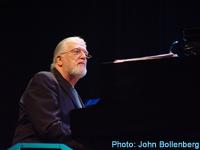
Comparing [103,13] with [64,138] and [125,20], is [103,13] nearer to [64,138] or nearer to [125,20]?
[125,20]

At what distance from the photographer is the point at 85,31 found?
4262 millimetres

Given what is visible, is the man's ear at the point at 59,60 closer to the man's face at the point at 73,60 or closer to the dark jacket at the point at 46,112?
the man's face at the point at 73,60

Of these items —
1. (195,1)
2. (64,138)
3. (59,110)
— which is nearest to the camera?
(64,138)

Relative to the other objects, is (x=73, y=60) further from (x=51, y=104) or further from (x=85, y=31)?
(x=85, y=31)

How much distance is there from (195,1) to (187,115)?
3338mm

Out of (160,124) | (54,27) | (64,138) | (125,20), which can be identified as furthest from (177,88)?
(54,27)

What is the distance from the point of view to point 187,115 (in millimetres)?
1432

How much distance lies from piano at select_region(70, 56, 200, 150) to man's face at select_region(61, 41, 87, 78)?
0.99m

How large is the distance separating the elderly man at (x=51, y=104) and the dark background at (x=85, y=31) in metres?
1.60

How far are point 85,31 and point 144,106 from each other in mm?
2999

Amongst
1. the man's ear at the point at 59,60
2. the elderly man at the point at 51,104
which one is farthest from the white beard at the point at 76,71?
the man's ear at the point at 59,60

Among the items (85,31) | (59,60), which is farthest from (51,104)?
(85,31)

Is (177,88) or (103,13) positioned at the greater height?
(103,13)

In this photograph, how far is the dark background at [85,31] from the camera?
4.16m
